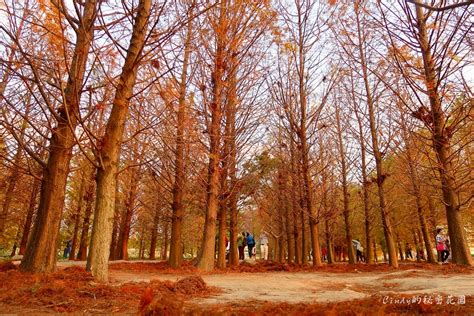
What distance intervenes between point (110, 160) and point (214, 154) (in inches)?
155

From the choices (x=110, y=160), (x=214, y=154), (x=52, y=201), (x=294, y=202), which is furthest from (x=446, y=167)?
(x=52, y=201)

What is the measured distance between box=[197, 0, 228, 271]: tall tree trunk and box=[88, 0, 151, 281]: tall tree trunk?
3.54 m

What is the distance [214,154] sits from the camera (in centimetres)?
845

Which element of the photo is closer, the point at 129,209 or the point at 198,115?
the point at 198,115

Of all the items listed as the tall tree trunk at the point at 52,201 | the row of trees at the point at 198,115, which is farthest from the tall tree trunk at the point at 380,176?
the tall tree trunk at the point at 52,201

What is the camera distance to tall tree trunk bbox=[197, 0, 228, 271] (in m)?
8.53

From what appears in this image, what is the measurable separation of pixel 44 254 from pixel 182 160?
4.70 metres

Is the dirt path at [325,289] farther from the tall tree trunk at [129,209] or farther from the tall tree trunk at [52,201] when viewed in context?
the tall tree trunk at [129,209]

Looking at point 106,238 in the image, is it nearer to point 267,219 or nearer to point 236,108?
point 236,108

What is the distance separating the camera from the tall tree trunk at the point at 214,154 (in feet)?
28.0

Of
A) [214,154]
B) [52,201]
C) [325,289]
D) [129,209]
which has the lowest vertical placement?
[325,289]

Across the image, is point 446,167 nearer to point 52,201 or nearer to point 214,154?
point 214,154

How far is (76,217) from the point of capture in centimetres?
1742

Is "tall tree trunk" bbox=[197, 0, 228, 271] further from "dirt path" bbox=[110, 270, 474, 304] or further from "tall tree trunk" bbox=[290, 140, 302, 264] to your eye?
"tall tree trunk" bbox=[290, 140, 302, 264]
